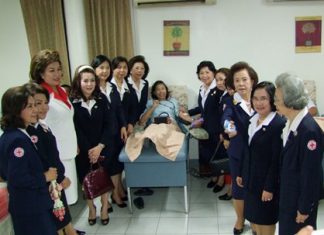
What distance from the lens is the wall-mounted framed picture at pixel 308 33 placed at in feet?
12.7

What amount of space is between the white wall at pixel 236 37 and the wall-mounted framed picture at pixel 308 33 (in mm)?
55

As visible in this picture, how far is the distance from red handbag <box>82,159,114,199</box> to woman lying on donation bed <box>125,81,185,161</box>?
0.88 ft

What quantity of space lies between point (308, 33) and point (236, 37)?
2.71 feet

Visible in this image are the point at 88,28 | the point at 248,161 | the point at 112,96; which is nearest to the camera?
the point at 248,161

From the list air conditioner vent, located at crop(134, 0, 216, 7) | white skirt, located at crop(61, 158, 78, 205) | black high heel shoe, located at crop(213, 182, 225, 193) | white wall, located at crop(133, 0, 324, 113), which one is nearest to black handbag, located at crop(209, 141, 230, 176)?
black high heel shoe, located at crop(213, 182, 225, 193)

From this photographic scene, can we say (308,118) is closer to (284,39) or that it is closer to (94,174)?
(94,174)

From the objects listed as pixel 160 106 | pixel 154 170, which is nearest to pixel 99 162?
pixel 154 170

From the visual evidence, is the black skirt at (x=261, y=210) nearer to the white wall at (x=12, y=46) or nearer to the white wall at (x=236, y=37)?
the white wall at (x=236, y=37)

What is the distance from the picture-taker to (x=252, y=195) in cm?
199

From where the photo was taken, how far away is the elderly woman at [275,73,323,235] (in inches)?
63.0

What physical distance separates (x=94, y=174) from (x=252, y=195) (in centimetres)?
130

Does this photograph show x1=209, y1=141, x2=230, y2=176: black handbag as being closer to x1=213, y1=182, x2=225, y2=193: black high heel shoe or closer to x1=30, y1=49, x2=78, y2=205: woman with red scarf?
x1=213, y1=182, x2=225, y2=193: black high heel shoe

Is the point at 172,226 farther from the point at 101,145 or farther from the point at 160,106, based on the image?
A: the point at 160,106

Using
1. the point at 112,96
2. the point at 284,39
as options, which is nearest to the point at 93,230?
the point at 112,96
